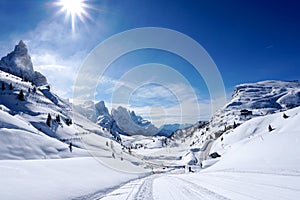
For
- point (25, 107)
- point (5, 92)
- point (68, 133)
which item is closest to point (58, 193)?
point (68, 133)

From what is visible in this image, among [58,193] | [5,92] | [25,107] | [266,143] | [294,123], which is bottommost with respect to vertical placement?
[58,193]

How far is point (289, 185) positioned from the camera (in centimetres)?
1223

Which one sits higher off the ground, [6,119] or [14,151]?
[6,119]

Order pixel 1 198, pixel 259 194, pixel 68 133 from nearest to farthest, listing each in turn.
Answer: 1. pixel 1 198
2. pixel 259 194
3. pixel 68 133

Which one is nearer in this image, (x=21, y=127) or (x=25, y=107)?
(x=21, y=127)

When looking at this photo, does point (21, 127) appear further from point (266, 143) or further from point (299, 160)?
point (299, 160)

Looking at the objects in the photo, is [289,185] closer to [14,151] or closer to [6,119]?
[14,151]

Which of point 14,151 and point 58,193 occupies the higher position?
point 14,151

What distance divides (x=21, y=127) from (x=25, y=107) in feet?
209

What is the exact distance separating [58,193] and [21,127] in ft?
248

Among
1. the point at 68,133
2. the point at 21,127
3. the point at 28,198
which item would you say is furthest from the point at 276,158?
the point at 68,133

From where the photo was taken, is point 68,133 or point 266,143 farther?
point 68,133

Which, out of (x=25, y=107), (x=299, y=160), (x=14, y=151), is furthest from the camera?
(x=25, y=107)

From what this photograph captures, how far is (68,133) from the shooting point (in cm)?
11812
